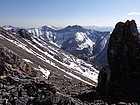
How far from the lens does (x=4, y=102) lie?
35625mm

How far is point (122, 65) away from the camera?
50906 millimetres

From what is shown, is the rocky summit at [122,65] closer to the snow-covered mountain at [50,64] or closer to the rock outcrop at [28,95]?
the rock outcrop at [28,95]

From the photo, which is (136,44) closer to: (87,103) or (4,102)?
(87,103)

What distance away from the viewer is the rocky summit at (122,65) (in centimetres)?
4558

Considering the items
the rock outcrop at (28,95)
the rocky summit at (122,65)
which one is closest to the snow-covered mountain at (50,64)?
the rocky summit at (122,65)

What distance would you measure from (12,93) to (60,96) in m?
7.08

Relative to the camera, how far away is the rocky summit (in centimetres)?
4558

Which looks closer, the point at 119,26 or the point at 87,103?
the point at 87,103

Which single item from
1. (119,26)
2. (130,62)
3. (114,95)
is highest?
(119,26)

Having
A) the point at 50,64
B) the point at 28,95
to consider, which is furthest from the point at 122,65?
the point at 50,64

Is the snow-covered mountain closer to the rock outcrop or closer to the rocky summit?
the rocky summit

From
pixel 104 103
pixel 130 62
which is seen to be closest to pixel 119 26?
pixel 130 62

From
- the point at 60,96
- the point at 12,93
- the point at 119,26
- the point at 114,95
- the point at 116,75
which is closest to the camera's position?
the point at 60,96

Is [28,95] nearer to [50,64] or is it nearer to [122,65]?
[122,65]
